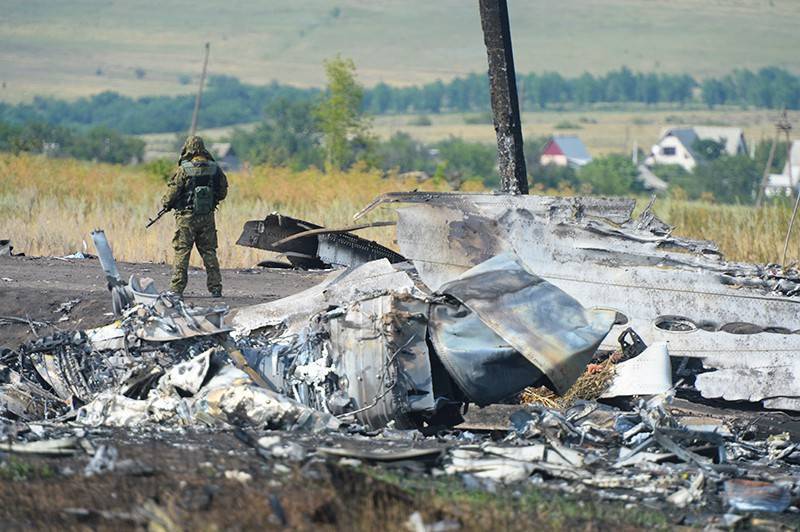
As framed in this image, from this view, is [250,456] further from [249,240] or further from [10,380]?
[249,240]

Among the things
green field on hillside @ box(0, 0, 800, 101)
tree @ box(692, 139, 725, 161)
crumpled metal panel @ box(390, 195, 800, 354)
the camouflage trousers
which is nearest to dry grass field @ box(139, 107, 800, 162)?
tree @ box(692, 139, 725, 161)

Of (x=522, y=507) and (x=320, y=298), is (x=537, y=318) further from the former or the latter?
(x=522, y=507)

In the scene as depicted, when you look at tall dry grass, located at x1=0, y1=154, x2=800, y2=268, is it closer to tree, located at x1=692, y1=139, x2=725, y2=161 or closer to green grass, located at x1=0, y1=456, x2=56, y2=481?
green grass, located at x1=0, y1=456, x2=56, y2=481

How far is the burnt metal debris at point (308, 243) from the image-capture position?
1155 cm

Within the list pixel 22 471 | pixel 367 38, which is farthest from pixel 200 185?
pixel 367 38

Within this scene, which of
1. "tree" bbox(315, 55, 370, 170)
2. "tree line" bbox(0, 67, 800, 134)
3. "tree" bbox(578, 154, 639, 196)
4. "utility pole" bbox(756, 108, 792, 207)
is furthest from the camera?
"tree line" bbox(0, 67, 800, 134)

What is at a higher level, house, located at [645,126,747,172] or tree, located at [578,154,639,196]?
tree, located at [578,154,639,196]

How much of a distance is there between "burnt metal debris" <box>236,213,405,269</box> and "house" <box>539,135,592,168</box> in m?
72.3

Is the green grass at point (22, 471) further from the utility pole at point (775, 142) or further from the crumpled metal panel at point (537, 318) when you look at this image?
the utility pole at point (775, 142)

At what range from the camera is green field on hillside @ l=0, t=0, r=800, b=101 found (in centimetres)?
14225

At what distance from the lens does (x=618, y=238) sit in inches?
412

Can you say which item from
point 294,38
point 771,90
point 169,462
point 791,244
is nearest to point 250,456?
point 169,462

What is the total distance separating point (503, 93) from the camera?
13.4 meters

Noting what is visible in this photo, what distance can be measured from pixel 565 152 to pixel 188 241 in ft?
252
